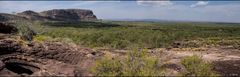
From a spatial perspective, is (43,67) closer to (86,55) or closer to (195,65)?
(86,55)

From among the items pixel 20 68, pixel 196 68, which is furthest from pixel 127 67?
pixel 20 68

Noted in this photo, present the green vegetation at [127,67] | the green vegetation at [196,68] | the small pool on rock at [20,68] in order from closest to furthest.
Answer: the green vegetation at [127,67]
the green vegetation at [196,68]
the small pool on rock at [20,68]

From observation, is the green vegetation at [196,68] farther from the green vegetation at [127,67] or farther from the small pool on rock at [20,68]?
the small pool on rock at [20,68]

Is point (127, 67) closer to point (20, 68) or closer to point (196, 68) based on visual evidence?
point (196, 68)

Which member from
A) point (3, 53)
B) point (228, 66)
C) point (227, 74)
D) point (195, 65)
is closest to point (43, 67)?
point (3, 53)

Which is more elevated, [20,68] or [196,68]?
[196,68]

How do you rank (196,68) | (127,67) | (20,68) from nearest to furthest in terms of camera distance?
(127,67) → (196,68) → (20,68)

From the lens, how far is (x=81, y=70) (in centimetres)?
3356

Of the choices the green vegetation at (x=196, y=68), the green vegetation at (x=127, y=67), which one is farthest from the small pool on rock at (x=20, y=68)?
the green vegetation at (x=196, y=68)

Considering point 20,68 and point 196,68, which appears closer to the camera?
point 196,68

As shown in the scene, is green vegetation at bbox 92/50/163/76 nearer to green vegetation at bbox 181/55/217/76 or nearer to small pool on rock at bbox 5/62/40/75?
green vegetation at bbox 181/55/217/76

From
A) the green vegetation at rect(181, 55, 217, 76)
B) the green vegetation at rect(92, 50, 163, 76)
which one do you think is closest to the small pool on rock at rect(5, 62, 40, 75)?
the green vegetation at rect(92, 50, 163, 76)

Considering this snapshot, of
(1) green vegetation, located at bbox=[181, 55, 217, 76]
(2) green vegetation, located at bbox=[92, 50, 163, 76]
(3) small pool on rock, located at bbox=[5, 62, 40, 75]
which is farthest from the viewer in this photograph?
(3) small pool on rock, located at bbox=[5, 62, 40, 75]

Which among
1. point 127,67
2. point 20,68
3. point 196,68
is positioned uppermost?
point 127,67
